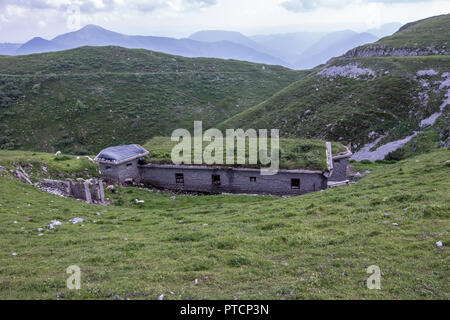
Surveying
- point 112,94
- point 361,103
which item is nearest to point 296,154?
point 361,103

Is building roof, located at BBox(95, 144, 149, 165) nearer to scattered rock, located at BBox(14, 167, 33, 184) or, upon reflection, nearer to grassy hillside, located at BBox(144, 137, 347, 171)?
grassy hillside, located at BBox(144, 137, 347, 171)

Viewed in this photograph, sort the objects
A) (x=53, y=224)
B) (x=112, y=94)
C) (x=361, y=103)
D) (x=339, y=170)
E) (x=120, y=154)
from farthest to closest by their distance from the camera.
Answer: (x=112, y=94) < (x=361, y=103) < (x=339, y=170) < (x=120, y=154) < (x=53, y=224)

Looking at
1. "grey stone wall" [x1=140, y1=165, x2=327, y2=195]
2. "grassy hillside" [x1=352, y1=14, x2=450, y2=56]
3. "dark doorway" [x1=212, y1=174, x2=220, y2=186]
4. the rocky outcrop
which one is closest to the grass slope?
"grassy hillside" [x1=352, y1=14, x2=450, y2=56]

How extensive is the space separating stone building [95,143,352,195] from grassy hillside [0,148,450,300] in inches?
294

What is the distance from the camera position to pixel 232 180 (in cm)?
2800

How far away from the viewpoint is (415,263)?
9750 millimetres

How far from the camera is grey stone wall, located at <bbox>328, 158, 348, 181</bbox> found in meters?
30.8

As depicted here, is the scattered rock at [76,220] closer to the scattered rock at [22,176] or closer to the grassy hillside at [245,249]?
the grassy hillside at [245,249]

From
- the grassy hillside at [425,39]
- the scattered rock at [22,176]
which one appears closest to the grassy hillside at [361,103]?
the grassy hillside at [425,39]

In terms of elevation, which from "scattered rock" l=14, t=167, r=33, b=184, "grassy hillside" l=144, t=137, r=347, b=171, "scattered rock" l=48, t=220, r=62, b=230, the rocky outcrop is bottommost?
"scattered rock" l=48, t=220, r=62, b=230

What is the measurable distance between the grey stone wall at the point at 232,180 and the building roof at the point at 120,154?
4.96ft

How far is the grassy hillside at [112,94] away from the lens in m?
58.1

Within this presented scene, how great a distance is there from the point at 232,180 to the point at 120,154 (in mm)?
10723

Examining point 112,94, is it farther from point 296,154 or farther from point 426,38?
point 426,38
